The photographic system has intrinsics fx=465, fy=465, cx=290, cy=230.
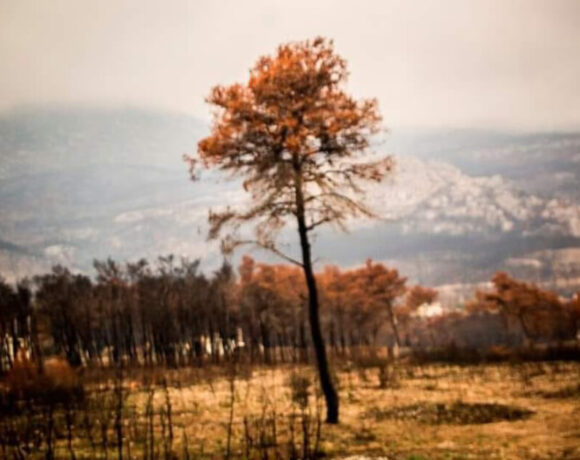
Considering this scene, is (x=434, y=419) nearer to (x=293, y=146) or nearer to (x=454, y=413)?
(x=454, y=413)

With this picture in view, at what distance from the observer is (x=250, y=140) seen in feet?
42.1

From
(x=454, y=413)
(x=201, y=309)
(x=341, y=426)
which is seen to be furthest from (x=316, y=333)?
(x=201, y=309)

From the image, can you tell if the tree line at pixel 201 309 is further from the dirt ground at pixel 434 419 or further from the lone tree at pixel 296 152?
the lone tree at pixel 296 152

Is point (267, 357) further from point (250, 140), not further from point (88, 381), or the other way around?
point (250, 140)

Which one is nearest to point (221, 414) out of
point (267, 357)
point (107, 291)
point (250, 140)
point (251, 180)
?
point (251, 180)

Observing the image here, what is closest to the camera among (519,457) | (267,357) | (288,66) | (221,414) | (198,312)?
(519,457)

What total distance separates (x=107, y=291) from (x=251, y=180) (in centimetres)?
5052

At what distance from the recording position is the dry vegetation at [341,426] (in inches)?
319

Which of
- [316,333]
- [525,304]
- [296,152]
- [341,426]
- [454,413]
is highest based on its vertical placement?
[296,152]

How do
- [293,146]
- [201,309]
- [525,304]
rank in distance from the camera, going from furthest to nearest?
[525,304] → [201,309] → [293,146]

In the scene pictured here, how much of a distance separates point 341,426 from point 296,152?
742cm

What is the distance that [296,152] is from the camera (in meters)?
12.7

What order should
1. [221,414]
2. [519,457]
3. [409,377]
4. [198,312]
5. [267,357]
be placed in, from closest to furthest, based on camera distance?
[519,457] < [221,414] < [409,377] < [267,357] < [198,312]

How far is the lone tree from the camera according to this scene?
12562 mm
